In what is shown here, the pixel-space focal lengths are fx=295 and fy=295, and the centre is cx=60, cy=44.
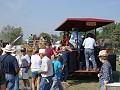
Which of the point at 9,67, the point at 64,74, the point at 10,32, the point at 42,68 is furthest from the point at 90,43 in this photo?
the point at 10,32

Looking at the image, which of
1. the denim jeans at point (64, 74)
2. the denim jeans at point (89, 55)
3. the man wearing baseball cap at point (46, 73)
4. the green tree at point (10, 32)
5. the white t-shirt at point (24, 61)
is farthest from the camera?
the green tree at point (10, 32)

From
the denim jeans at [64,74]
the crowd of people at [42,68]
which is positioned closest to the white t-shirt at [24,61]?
the crowd of people at [42,68]

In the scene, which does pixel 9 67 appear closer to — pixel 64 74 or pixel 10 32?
pixel 64 74

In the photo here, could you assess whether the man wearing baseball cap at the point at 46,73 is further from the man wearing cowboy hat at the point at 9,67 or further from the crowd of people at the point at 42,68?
the man wearing cowboy hat at the point at 9,67

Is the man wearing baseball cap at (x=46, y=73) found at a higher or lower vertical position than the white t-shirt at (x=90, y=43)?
lower

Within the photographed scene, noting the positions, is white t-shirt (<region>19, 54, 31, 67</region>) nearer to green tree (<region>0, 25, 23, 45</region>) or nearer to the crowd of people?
the crowd of people

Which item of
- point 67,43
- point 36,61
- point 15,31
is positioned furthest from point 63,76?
point 15,31

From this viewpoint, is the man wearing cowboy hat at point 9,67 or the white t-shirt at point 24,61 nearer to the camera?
the man wearing cowboy hat at point 9,67

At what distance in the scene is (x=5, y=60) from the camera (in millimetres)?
7730

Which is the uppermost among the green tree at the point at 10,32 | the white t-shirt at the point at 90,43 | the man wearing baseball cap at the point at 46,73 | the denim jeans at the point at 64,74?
the green tree at the point at 10,32

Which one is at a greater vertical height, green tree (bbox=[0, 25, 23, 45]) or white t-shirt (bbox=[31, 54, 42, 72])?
green tree (bbox=[0, 25, 23, 45])

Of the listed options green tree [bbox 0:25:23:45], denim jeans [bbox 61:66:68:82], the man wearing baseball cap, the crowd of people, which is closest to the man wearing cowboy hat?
the crowd of people

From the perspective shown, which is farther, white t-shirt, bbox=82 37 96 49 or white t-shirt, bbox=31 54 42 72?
white t-shirt, bbox=82 37 96 49

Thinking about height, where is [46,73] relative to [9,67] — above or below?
below
